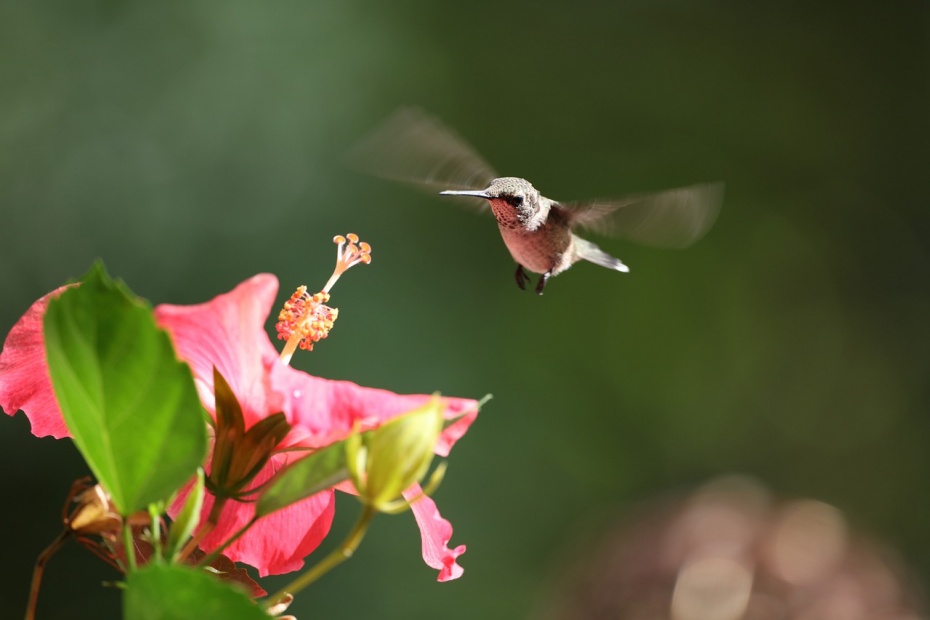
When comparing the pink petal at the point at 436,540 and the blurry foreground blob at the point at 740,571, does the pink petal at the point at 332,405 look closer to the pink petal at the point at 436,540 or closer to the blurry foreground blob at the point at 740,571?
the pink petal at the point at 436,540

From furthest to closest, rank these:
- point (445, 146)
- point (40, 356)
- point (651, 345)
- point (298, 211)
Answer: point (651, 345) < point (298, 211) < point (445, 146) < point (40, 356)

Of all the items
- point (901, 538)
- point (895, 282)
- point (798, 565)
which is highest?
point (798, 565)

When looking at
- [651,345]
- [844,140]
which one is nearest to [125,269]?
[651,345]

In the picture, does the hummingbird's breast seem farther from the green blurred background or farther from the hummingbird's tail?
the green blurred background

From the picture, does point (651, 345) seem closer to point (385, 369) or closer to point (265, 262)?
point (385, 369)

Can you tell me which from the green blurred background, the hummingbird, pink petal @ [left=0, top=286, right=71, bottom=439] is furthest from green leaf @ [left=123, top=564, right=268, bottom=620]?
the green blurred background

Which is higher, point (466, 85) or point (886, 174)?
point (466, 85)
